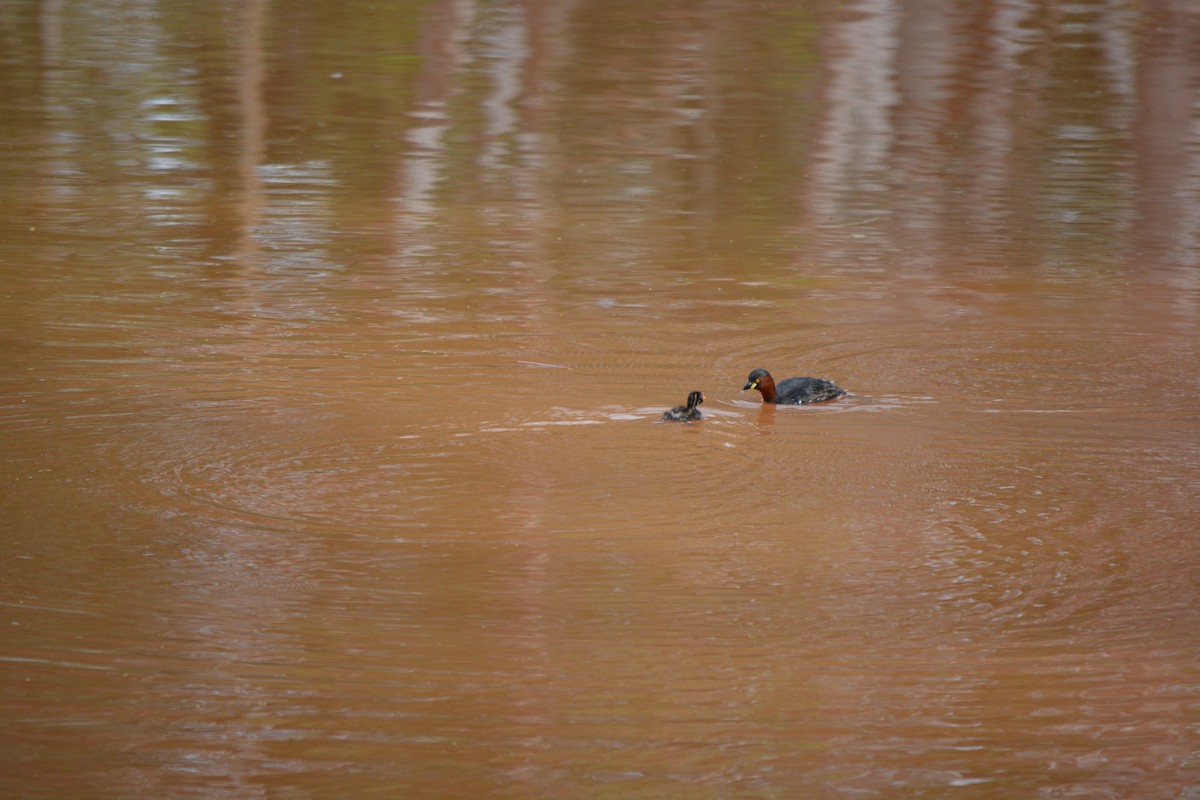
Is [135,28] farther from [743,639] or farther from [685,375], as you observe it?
[743,639]

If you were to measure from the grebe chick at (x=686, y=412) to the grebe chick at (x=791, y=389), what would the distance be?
0.85 ft

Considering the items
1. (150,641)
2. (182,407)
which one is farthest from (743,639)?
(182,407)

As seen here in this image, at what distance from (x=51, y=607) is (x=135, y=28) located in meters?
15.9

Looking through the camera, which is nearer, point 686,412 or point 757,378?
point 686,412

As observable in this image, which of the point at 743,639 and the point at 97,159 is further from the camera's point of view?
the point at 97,159

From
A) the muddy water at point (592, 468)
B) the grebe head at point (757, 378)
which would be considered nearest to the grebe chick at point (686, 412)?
the muddy water at point (592, 468)

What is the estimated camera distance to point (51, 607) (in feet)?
15.6

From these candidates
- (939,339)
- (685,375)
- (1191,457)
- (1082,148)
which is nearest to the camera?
(1191,457)

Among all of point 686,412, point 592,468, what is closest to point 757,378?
point 686,412

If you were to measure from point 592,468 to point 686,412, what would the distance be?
2.03 ft

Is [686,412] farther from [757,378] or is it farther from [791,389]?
[791,389]

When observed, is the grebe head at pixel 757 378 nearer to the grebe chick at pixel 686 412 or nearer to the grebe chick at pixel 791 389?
the grebe chick at pixel 791 389

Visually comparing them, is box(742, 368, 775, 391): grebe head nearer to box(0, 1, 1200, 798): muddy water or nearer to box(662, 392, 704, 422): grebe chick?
box(0, 1, 1200, 798): muddy water

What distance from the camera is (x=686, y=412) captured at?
653 cm
